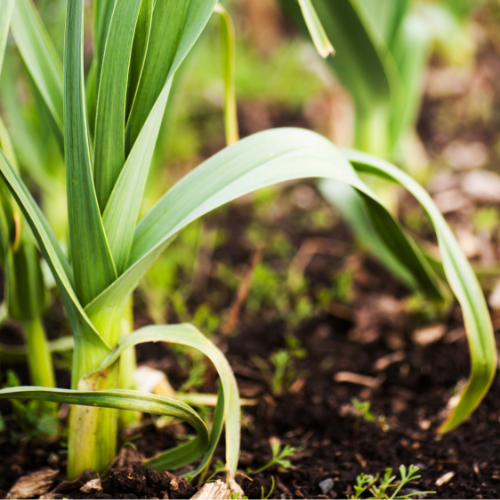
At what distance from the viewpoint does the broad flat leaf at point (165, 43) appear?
64 cm

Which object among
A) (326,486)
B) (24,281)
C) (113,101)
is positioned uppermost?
(113,101)

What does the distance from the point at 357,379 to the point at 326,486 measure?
12.9 inches

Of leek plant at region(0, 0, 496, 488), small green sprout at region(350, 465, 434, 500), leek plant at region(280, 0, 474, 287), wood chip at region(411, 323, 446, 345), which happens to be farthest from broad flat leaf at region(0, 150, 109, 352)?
wood chip at region(411, 323, 446, 345)

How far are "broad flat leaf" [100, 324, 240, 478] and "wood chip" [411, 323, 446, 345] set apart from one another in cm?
66

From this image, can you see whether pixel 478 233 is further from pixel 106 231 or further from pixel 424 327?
pixel 106 231

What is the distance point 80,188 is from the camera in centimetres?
63

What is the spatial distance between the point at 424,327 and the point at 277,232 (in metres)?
0.65

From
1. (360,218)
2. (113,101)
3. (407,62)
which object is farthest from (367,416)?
(407,62)

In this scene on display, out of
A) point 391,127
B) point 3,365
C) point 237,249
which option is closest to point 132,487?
point 3,365

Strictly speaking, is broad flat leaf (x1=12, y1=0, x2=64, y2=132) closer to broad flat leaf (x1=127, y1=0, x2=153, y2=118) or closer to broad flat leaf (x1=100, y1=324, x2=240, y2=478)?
broad flat leaf (x1=127, y1=0, x2=153, y2=118)

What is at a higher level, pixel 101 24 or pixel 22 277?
pixel 101 24

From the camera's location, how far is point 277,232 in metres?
1.68

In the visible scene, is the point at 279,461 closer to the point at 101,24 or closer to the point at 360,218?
the point at 360,218

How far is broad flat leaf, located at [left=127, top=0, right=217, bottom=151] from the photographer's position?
0.64 metres
